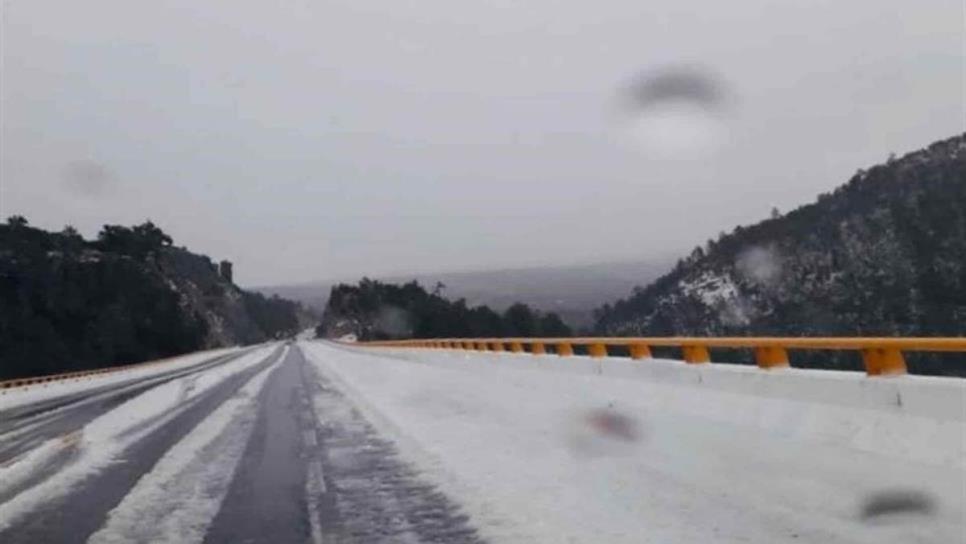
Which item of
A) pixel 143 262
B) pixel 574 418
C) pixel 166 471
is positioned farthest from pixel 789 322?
pixel 143 262

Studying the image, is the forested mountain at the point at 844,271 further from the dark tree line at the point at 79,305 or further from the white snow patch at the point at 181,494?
the dark tree line at the point at 79,305

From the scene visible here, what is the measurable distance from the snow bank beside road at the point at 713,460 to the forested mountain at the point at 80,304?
93.2 meters

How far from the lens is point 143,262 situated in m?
161

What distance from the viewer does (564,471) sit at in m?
10.8

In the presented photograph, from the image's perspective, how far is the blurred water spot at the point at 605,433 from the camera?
491 inches

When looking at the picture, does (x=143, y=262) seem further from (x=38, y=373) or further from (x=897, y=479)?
(x=897, y=479)

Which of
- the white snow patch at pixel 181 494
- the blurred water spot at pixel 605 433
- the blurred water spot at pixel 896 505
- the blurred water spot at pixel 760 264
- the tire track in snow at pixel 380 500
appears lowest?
the blurred water spot at pixel 896 505

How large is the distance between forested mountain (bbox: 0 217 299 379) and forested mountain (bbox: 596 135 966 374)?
53.2 meters

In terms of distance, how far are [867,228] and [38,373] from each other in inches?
2981

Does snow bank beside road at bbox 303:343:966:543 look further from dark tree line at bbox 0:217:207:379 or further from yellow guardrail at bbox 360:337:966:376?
dark tree line at bbox 0:217:207:379

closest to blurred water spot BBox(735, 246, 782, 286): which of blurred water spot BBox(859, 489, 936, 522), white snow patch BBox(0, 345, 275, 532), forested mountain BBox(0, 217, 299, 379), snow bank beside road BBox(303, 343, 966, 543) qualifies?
forested mountain BBox(0, 217, 299, 379)

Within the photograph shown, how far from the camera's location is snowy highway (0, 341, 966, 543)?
7.98 meters

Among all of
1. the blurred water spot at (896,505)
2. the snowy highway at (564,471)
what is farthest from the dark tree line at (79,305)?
the blurred water spot at (896,505)

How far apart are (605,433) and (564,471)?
11.4ft
